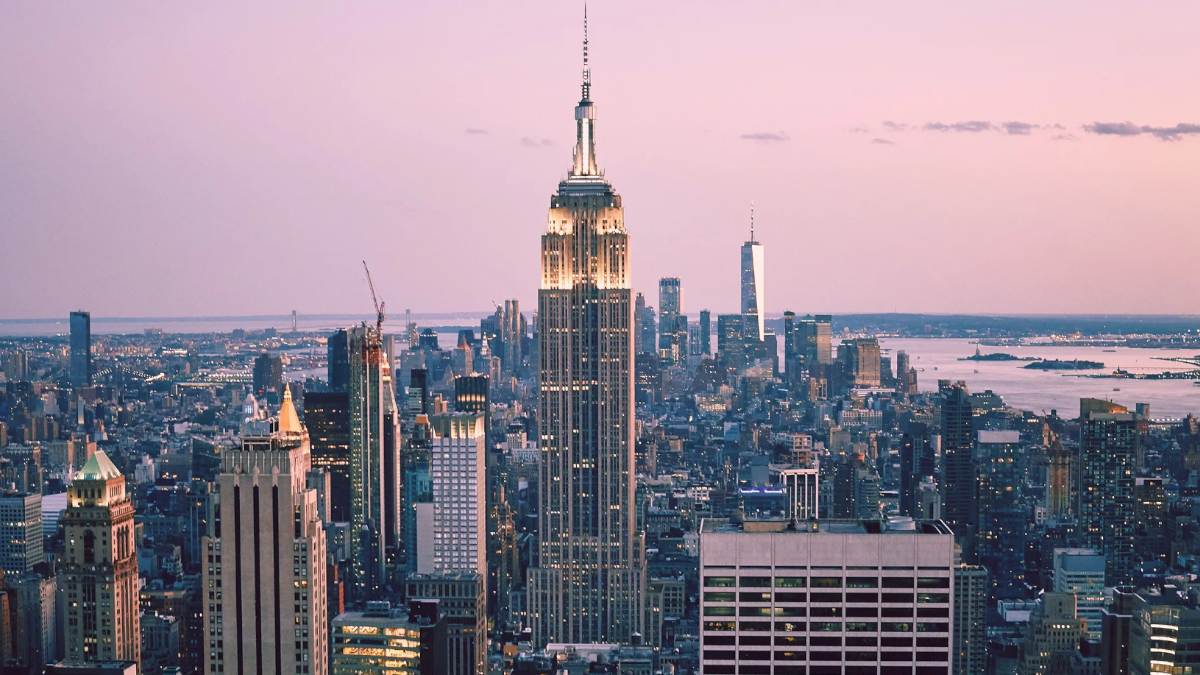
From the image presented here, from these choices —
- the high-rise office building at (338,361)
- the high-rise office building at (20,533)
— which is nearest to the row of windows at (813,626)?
the high-rise office building at (20,533)

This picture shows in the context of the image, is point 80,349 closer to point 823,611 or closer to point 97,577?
point 97,577

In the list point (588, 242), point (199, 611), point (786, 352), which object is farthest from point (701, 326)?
point (199, 611)

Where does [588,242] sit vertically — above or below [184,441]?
above

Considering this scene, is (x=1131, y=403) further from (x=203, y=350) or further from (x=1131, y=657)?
(x=203, y=350)

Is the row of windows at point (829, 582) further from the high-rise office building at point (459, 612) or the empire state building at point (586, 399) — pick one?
the empire state building at point (586, 399)

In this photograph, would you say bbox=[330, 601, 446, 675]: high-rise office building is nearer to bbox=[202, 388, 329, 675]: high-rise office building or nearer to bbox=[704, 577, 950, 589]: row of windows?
bbox=[202, 388, 329, 675]: high-rise office building

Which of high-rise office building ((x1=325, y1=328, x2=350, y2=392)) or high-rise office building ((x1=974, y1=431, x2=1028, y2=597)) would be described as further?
high-rise office building ((x1=325, y1=328, x2=350, y2=392))

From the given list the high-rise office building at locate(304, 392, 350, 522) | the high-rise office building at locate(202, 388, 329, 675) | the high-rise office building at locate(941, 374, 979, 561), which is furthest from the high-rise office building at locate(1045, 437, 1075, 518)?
the high-rise office building at locate(202, 388, 329, 675)
